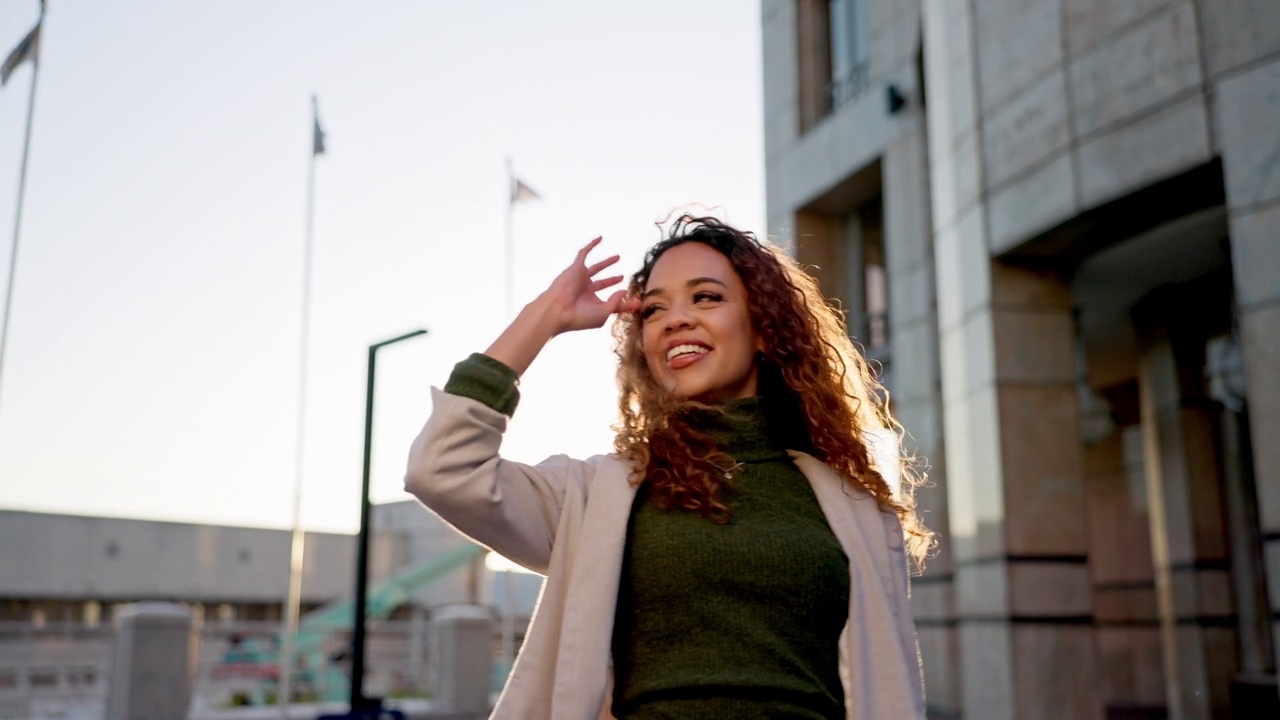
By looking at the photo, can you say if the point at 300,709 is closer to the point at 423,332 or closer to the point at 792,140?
the point at 423,332

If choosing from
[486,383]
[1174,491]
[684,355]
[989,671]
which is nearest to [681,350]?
[684,355]

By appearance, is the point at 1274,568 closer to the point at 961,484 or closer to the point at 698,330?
the point at 961,484

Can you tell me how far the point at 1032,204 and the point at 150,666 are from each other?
Answer: 12.6 metres

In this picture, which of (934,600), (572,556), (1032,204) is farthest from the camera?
(934,600)

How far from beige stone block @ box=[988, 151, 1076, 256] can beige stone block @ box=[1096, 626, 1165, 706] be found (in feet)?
32.4

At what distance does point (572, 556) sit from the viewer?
8.48ft

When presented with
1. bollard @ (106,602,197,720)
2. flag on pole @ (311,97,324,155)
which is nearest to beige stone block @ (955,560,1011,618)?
bollard @ (106,602,197,720)

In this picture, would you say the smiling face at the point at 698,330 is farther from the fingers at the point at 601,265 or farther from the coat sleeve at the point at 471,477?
the coat sleeve at the point at 471,477

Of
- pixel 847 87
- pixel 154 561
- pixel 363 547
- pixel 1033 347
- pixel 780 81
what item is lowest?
pixel 363 547

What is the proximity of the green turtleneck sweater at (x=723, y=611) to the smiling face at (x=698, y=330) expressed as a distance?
0.32m

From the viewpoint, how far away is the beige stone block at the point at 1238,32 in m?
8.53

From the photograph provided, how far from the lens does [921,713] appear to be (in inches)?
104

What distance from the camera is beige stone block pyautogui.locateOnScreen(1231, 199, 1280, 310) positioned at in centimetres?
818

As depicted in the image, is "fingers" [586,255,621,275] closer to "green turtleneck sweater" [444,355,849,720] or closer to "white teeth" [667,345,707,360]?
"white teeth" [667,345,707,360]
